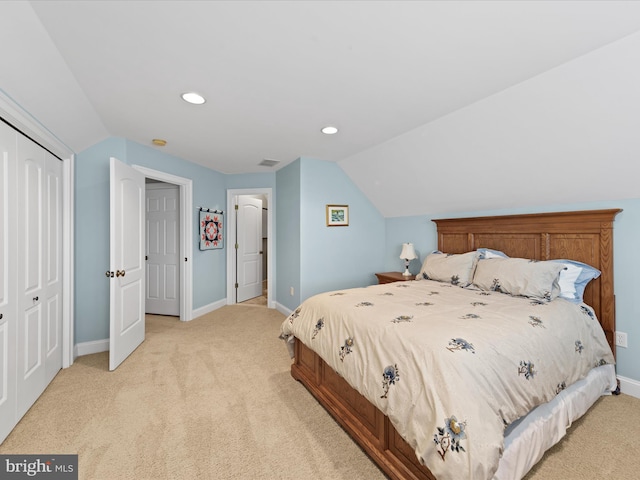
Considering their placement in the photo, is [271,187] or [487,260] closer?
[487,260]

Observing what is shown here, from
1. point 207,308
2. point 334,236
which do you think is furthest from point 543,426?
point 207,308

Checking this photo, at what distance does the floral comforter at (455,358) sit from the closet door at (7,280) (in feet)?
6.07

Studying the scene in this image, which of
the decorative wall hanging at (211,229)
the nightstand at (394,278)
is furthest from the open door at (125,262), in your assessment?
the nightstand at (394,278)

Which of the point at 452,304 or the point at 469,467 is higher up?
the point at 452,304

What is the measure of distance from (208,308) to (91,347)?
5.29 ft

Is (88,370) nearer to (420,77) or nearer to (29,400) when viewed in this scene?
(29,400)

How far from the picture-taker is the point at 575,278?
7.68 feet

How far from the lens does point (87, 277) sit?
2980 mm

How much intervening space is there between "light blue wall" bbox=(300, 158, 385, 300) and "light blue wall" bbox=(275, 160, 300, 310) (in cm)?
11

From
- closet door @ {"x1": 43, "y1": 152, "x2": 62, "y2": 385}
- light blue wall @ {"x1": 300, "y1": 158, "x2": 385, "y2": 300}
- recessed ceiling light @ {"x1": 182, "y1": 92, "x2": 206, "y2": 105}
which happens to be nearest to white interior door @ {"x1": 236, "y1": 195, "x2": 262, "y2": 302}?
light blue wall @ {"x1": 300, "y1": 158, "x2": 385, "y2": 300}

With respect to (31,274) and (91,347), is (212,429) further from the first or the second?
(91,347)

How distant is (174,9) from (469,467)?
2332 mm

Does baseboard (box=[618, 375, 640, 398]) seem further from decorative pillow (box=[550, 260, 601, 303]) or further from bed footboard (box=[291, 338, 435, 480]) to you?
bed footboard (box=[291, 338, 435, 480])

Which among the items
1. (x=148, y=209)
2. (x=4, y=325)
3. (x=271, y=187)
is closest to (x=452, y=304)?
(x=4, y=325)
